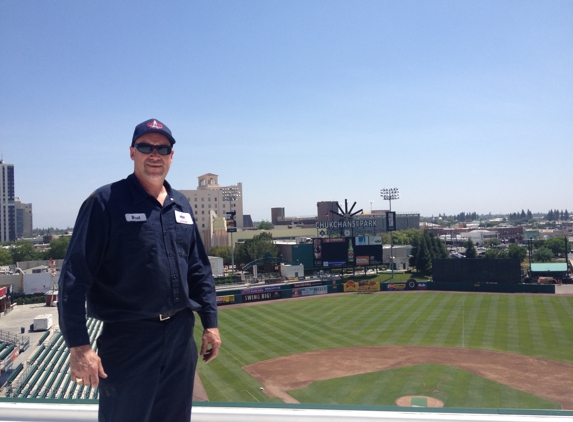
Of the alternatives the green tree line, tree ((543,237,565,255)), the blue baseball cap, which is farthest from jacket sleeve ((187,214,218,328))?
tree ((543,237,565,255))

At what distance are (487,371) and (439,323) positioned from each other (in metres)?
8.16

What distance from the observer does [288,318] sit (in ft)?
91.6

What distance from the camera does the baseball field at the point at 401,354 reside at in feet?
48.6

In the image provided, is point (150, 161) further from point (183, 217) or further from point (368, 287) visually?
point (368, 287)

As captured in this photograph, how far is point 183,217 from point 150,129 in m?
0.43

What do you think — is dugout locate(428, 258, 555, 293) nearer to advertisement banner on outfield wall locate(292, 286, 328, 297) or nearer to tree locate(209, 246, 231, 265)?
advertisement banner on outfield wall locate(292, 286, 328, 297)

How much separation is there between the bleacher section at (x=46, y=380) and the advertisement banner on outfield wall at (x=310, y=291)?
71.2 feet

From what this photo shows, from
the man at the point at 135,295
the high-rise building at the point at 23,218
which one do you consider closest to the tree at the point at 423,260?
the man at the point at 135,295

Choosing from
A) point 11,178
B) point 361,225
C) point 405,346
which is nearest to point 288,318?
point 405,346

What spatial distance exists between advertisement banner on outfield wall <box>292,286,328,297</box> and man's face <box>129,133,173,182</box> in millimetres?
34725

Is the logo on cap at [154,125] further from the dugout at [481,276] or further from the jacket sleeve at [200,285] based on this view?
the dugout at [481,276]

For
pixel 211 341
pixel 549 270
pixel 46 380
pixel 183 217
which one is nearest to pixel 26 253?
pixel 46 380

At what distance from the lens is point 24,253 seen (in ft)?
171

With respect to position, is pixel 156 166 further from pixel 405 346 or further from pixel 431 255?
pixel 431 255
